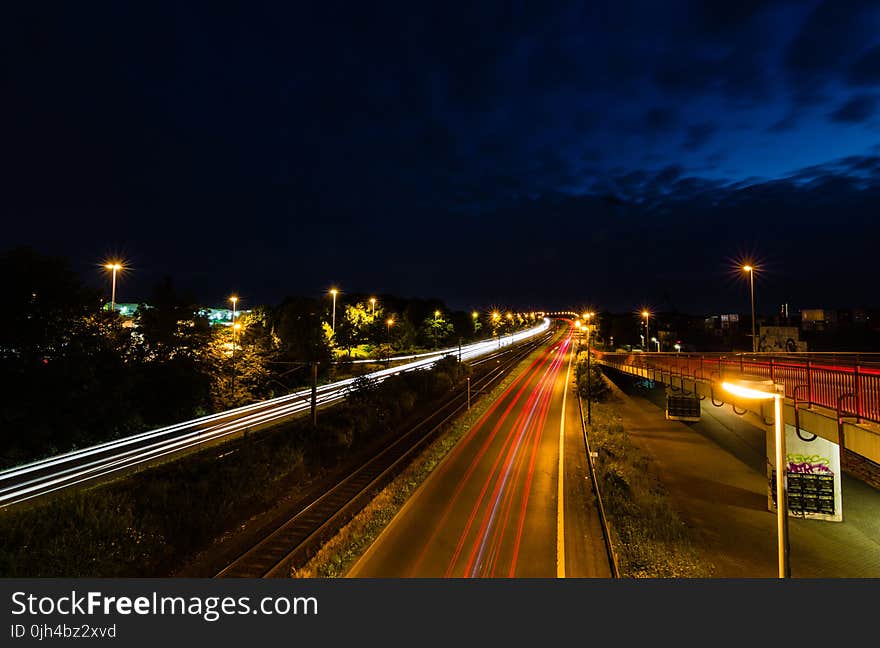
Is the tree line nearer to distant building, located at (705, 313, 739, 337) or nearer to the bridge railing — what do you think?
the bridge railing

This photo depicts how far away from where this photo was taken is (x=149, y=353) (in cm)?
2859

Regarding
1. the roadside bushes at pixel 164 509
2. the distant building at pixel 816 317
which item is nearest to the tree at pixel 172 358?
the roadside bushes at pixel 164 509

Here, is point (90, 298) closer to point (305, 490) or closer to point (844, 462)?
point (305, 490)

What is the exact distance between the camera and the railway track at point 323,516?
12.4 meters

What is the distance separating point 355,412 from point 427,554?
1455 cm

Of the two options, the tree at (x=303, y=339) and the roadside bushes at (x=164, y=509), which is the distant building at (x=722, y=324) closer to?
the tree at (x=303, y=339)

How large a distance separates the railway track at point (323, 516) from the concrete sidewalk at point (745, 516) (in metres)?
13.1

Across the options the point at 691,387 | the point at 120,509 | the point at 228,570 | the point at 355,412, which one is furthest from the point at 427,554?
the point at 691,387

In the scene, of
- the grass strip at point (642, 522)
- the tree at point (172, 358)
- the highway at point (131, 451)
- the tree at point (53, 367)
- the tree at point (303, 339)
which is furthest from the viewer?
the tree at point (303, 339)

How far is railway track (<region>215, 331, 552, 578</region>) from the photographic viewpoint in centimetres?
1242

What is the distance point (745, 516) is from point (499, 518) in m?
11.1

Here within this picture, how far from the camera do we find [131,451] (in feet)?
67.8

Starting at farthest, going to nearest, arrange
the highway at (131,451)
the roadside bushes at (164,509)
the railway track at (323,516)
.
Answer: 1. the highway at (131,451)
2. the railway track at (323,516)
3. the roadside bushes at (164,509)

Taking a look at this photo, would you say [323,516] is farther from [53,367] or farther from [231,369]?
[231,369]
